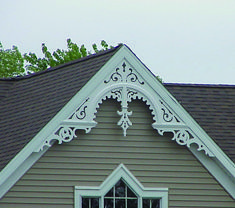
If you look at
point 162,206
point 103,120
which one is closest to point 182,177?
point 162,206

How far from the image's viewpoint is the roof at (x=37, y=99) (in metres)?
17.2

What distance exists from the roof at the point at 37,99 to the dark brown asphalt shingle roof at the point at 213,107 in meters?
2.92

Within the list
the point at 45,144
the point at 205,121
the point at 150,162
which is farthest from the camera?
the point at 205,121

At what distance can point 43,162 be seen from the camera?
55.9 feet

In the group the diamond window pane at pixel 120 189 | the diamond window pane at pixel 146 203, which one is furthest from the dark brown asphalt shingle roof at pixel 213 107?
the diamond window pane at pixel 120 189

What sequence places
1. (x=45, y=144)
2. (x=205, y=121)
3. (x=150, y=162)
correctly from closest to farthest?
1. (x=45, y=144)
2. (x=150, y=162)
3. (x=205, y=121)

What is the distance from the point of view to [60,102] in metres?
17.4

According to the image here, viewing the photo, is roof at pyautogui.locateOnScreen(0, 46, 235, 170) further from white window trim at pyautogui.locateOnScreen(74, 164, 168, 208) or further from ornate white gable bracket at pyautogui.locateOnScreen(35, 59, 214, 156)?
white window trim at pyautogui.locateOnScreen(74, 164, 168, 208)

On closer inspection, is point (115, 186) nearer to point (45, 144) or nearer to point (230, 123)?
point (45, 144)

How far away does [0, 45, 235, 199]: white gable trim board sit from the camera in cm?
1669

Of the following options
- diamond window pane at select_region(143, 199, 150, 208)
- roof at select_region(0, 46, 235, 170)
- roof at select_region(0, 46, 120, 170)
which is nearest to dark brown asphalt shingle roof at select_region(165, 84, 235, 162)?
roof at select_region(0, 46, 235, 170)

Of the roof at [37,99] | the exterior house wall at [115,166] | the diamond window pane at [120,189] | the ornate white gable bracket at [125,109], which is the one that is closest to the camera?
the ornate white gable bracket at [125,109]

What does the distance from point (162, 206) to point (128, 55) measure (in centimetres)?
302

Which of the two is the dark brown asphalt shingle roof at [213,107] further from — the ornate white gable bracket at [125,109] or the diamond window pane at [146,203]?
the diamond window pane at [146,203]
